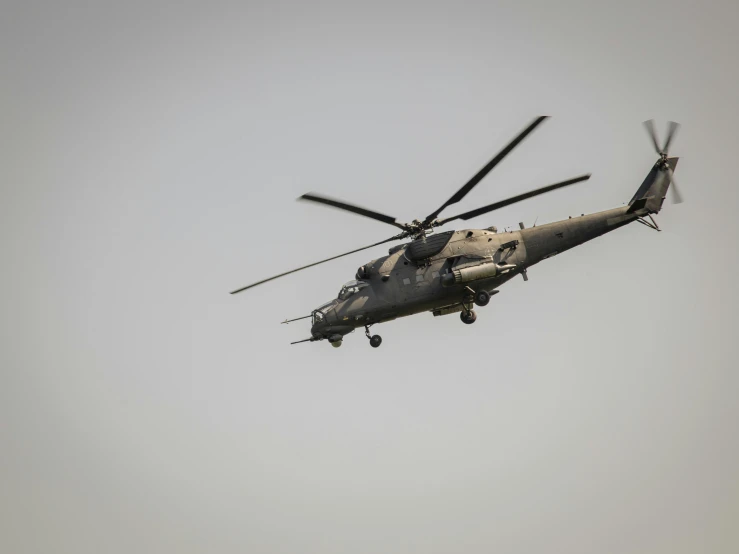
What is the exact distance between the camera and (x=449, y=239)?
33.4m

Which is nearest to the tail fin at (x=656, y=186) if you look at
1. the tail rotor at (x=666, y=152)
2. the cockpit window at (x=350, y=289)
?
the tail rotor at (x=666, y=152)

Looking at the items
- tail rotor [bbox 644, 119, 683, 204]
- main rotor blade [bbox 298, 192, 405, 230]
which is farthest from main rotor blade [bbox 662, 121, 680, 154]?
main rotor blade [bbox 298, 192, 405, 230]

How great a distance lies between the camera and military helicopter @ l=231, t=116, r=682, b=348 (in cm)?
3247

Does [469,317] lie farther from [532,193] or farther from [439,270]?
[532,193]

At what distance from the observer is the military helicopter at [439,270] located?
32.5 metres

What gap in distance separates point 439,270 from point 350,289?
12.6 feet

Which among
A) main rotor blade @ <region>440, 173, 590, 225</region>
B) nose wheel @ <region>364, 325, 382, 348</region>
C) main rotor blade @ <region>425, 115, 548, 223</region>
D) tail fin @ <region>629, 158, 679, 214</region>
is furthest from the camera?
tail fin @ <region>629, 158, 679, 214</region>

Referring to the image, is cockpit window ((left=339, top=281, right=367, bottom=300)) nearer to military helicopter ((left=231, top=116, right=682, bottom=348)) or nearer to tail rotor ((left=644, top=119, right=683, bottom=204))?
military helicopter ((left=231, top=116, right=682, bottom=348))

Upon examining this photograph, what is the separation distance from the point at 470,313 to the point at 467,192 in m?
6.94

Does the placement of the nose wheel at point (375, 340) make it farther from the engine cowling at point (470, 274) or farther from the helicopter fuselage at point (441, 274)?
the engine cowling at point (470, 274)

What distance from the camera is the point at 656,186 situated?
1462 inches

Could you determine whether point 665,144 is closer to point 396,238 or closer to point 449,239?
point 449,239

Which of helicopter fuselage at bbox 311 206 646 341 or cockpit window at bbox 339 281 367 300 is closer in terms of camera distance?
helicopter fuselage at bbox 311 206 646 341

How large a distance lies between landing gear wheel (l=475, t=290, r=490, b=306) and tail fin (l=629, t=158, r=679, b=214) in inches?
337
